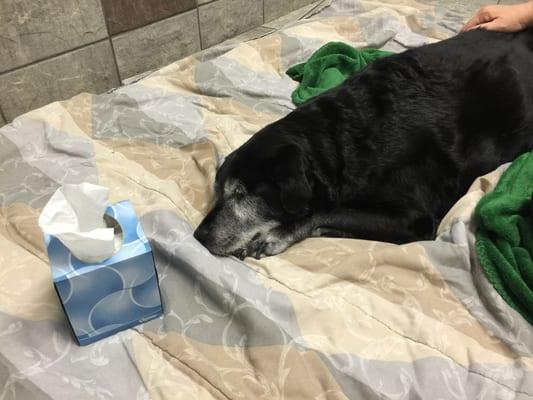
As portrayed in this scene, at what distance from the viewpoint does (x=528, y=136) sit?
69.2 inches

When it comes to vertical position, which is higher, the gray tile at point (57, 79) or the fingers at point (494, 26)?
the fingers at point (494, 26)

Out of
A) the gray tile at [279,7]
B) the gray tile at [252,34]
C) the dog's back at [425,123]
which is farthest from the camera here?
the gray tile at [279,7]

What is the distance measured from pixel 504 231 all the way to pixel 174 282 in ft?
3.05

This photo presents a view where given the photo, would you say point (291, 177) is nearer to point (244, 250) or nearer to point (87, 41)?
point (244, 250)

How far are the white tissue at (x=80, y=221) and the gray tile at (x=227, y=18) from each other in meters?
2.04

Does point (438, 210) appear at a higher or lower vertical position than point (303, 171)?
Result: lower

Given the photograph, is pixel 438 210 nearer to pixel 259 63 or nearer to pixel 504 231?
pixel 504 231

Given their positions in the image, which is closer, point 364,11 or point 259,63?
point 259,63

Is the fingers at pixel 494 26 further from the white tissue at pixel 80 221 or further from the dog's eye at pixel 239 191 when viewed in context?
the white tissue at pixel 80 221

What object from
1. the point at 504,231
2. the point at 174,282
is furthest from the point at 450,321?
the point at 174,282

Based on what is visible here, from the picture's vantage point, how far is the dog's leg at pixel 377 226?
154 centimetres

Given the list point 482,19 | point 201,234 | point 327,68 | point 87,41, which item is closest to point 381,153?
point 201,234

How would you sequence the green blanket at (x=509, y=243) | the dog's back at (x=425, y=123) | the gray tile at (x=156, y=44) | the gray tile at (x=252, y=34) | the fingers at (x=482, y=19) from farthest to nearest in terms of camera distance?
the gray tile at (x=252, y=34)
the gray tile at (x=156, y=44)
the fingers at (x=482, y=19)
the dog's back at (x=425, y=123)
the green blanket at (x=509, y=243)

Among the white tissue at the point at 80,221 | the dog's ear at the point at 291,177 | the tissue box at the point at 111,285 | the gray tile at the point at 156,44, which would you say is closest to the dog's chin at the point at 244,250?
the dog's ear at the point at 291,177
